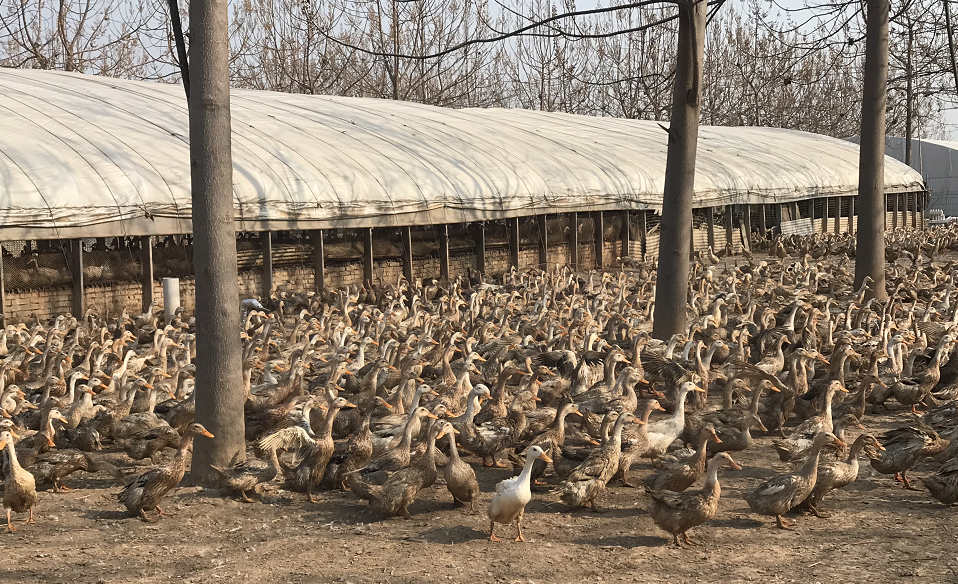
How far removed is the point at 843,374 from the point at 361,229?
1391 cm

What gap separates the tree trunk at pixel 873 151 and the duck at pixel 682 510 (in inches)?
475

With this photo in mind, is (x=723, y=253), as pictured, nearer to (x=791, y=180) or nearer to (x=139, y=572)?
(x=791, y=180)

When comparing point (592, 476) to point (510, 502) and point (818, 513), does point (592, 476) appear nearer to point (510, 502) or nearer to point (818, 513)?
point (510, 502)

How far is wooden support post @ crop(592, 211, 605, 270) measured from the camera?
→ 28.8m

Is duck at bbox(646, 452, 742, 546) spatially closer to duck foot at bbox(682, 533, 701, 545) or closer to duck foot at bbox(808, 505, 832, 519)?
duck foot at bbox(682, 533, 701, 545)

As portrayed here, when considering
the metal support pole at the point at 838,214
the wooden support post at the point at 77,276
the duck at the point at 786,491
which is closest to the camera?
the duck at the point at 786,491

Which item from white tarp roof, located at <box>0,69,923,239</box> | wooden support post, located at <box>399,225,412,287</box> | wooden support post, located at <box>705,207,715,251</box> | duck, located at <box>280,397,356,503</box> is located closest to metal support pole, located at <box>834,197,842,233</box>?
white tarp roof, located at <box>0,69,923,239</box>

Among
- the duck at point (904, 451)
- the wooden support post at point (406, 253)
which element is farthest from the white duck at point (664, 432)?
the wooden support post at point (406, 253)

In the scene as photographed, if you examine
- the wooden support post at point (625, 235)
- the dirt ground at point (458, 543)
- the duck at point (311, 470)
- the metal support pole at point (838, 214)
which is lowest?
the dirt ground at point (458, 543)

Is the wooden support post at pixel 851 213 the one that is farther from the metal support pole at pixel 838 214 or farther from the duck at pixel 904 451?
the duck at pixel 904 451

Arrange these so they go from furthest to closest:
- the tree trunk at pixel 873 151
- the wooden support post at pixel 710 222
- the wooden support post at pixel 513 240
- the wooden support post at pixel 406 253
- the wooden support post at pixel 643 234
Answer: the wooden support post at pixel 710 222 < the wooden support post at pixel 643 234 < the wooden support post at pixel 513 240 < the wooden support post at pixel 406 253 < the tree trunk at pixel 873 151

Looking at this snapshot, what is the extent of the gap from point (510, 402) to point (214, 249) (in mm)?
4075

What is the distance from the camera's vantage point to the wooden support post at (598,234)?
28.8 meters

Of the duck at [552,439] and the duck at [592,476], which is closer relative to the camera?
the duck at [592,476]
